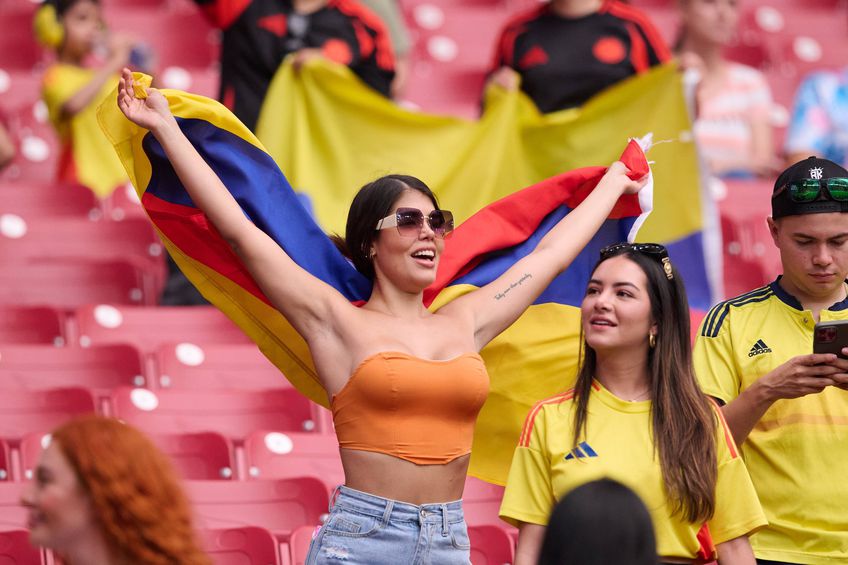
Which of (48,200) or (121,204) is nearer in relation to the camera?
(48,200)

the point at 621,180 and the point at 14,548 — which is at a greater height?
the point at 621,180

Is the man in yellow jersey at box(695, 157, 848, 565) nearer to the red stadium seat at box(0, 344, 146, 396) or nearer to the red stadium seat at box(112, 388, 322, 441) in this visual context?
the red stadium seat at box(112, 388, 322, 441)

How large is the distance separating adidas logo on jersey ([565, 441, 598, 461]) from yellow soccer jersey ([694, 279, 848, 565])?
1.62ft

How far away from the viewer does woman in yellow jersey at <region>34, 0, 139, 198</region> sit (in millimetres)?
7469

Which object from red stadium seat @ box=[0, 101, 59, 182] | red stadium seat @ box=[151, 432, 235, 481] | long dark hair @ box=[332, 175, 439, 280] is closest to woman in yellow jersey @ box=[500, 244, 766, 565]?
long dark hair @ box=[332, 175, 439, 280]

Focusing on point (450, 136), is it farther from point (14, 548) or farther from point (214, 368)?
point (14, 548)

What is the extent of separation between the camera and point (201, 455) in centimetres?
515

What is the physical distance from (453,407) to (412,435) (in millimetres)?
127

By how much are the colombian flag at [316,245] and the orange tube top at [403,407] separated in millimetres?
459

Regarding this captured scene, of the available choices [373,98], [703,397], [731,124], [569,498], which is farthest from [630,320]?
[731,124]

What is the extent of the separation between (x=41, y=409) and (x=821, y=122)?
422 centimetres

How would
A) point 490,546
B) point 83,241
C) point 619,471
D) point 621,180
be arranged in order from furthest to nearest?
point 83,241
point 490,546
point 621,180
point 619,471

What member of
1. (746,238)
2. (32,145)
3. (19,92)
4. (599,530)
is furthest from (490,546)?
(19,92)

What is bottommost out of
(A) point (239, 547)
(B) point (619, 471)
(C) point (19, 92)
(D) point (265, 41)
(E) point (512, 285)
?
(B) point (619, 471)
